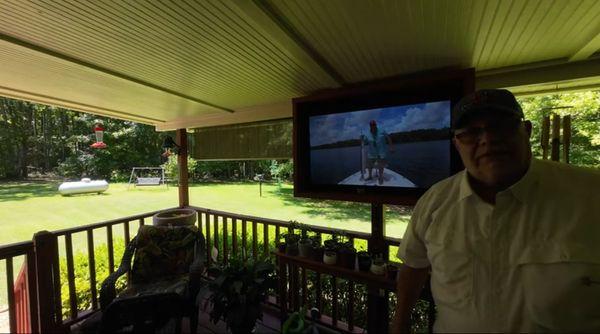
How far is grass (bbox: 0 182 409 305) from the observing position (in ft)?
24.2

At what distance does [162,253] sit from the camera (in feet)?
8.21

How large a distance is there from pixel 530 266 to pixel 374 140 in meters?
1.57

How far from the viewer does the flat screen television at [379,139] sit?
79.0 inches

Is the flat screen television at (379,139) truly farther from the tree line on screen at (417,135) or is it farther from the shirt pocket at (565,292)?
the shirt pocket at (565,292)

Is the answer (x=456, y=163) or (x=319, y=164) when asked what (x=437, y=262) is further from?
(x=319, y=164)

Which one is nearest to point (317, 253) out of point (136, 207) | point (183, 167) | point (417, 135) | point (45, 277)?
point (417, 135)

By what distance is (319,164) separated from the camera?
2568 millimetres

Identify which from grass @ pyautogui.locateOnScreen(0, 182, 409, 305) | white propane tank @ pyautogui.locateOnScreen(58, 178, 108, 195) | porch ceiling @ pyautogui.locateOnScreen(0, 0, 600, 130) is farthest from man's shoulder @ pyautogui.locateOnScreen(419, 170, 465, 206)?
white propane tank @ pyautogui.locateOnScreen(58, 178, 108, 195)

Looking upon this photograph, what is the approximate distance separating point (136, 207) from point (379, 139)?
9.83 meters

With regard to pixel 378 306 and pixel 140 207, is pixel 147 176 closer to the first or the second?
pixel 140 207

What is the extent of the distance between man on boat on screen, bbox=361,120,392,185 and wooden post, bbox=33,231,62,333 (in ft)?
9.20

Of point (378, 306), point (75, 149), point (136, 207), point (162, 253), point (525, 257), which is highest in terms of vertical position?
Result: point (75, 149)

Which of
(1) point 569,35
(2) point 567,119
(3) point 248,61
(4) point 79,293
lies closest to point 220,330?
(4) point 79,293

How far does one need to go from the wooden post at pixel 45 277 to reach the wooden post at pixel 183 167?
1.94m
